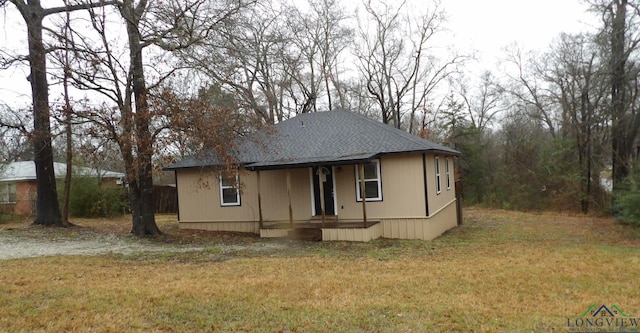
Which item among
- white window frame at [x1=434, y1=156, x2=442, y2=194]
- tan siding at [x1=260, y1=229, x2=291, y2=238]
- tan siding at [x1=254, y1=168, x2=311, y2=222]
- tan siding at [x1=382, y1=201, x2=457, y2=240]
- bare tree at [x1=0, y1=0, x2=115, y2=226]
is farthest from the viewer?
white window frame at [x1=434, y1=156, x2=442, y2=194]

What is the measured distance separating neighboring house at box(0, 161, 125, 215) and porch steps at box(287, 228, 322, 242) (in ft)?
43.6

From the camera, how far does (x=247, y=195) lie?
15.6m

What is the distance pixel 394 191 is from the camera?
551 inches

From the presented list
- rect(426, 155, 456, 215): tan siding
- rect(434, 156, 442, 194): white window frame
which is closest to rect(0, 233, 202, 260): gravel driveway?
rect(426, 155, 456, 215): tan siding

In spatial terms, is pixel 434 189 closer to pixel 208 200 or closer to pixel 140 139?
pixel 208 200

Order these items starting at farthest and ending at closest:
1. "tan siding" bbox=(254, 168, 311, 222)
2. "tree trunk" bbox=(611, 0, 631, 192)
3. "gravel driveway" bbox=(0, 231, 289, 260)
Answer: "tree trunk" bbox=(611, 0, 631, 192) → "tan siding" bbox=(254, 168, 311, 222) → "gravel driveway" bbox=(0, 231, 289, 260)

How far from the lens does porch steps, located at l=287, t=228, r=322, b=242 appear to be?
13.6 metres

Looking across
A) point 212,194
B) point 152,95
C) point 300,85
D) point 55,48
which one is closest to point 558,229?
point 212,194

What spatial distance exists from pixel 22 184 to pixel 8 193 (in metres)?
1.20

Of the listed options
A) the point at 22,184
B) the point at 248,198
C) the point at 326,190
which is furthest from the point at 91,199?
the point at 326,190

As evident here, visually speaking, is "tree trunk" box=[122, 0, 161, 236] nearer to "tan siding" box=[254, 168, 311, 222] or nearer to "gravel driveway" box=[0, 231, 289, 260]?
"gravel driveway" box=[0, 231, 289, 260]

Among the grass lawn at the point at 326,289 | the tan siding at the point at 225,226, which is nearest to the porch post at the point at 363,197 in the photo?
the grass lawn at the point at 326,289

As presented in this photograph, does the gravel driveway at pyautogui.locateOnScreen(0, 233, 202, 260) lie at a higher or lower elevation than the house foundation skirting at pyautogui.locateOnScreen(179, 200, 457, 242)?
higher

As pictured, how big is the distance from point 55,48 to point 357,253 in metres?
9.38
